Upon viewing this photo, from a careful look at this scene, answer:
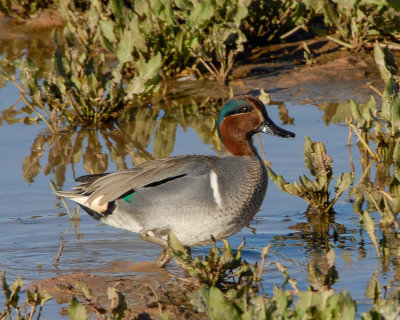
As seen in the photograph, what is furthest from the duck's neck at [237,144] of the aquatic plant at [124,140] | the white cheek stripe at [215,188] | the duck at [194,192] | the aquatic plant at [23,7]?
the aquatic plant at [23,7]

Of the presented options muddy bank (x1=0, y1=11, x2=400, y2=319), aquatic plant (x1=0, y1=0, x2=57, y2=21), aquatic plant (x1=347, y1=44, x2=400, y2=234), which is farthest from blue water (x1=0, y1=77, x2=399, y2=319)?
aquatic plant (x1=0, y1=0, x2=57, y2=21)

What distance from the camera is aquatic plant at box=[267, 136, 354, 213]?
233 inches

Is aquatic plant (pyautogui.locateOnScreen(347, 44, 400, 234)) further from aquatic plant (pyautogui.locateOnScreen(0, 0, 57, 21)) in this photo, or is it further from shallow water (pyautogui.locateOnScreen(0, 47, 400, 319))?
aquatic plant (pyautogui.locateOnScreen(0, 0, 57, 21))

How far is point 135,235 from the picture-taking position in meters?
6.15

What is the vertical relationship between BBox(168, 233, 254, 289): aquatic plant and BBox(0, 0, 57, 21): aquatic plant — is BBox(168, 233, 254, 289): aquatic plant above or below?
below

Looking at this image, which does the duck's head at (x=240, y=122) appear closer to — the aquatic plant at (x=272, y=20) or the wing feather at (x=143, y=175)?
the wing feather at (x=143, y=175)

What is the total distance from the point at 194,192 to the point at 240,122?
0.67 metres

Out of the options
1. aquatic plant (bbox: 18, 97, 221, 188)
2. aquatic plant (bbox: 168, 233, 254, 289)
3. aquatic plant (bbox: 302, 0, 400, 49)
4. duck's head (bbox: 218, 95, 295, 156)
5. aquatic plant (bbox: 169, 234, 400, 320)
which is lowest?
aquatic plant (bbox: 169, 234, 400, 320)

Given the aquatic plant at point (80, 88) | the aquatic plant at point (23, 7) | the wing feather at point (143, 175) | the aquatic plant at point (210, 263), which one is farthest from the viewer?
the aquatic plant at point (23, 7)

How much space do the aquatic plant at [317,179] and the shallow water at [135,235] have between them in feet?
0.68

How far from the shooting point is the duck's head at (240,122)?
18.2ft

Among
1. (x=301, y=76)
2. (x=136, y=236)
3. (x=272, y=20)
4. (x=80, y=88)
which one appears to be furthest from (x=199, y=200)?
(x=272, y=20)

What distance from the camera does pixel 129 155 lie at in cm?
741

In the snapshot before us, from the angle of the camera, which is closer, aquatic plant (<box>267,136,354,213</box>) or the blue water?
the blue water
